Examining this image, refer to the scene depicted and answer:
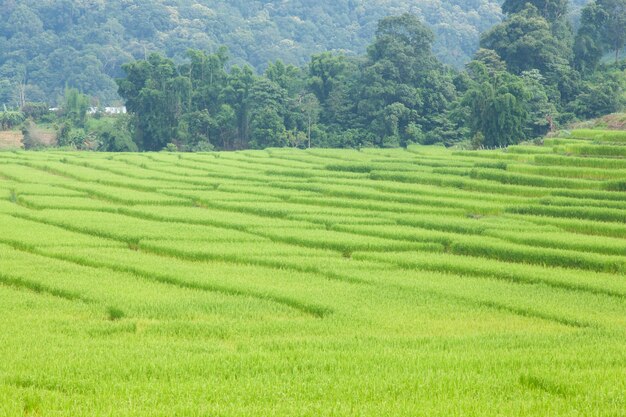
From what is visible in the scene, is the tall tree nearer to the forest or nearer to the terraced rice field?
the forest

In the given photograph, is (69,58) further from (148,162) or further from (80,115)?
(148,162)

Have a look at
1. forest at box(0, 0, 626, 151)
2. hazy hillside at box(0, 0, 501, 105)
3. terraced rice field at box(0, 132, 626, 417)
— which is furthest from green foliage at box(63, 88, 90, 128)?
terraced rice field at box(0, 132, 626, 417)

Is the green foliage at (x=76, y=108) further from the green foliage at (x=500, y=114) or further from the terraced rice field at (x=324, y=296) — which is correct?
the terraced rice field at (x=324, y=296)

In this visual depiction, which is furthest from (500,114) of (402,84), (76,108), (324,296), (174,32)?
(174,32)

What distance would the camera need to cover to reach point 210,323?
1267cm

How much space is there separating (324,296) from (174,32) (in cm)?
8649

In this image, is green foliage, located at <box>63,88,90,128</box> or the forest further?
green foliage, located at <box>63,88,90,128</box>

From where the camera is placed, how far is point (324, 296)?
1486cm

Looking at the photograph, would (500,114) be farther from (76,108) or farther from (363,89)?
(76,108)

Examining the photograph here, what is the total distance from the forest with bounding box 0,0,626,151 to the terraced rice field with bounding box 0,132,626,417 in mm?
27160

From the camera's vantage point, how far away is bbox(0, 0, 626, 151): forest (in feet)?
193

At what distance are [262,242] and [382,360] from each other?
34.3 ft

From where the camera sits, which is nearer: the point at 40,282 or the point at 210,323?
the point at 210,323

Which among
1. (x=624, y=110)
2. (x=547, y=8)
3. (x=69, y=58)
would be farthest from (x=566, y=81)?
(x=69, y=58)
